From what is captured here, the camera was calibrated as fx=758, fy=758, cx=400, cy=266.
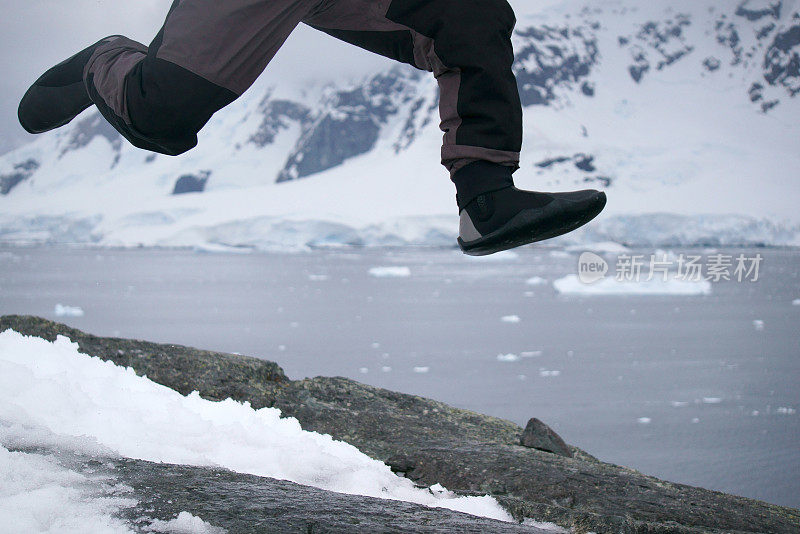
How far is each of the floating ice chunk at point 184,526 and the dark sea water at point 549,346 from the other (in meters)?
5.72

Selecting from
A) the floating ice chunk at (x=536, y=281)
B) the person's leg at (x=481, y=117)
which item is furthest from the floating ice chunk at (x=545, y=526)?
the floating ice chunk at (x=536, y=281)

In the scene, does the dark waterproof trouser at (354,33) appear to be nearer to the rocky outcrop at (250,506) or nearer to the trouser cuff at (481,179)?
the trouser cuff at (481,179)

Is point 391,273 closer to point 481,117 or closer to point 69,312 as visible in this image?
point 69,312

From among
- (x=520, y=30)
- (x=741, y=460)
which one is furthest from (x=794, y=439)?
(x=520, y=30)

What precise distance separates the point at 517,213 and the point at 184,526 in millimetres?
790

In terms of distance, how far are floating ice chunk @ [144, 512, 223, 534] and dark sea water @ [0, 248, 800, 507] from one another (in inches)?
225

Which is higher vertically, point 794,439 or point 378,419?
point 794,439

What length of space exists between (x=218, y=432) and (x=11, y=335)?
33.1 inches

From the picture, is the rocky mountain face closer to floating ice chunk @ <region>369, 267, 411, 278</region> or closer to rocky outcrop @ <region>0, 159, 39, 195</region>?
rocky outcrop @ <region>0, 159, 39, 195</region>

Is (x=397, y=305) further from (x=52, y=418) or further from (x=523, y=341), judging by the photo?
(x=52, y=418)

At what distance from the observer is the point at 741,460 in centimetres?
699

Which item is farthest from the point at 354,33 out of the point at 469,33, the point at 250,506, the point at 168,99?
the point at 250,506

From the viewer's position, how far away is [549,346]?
13711 millimetres

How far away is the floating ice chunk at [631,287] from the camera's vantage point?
26141 mm
